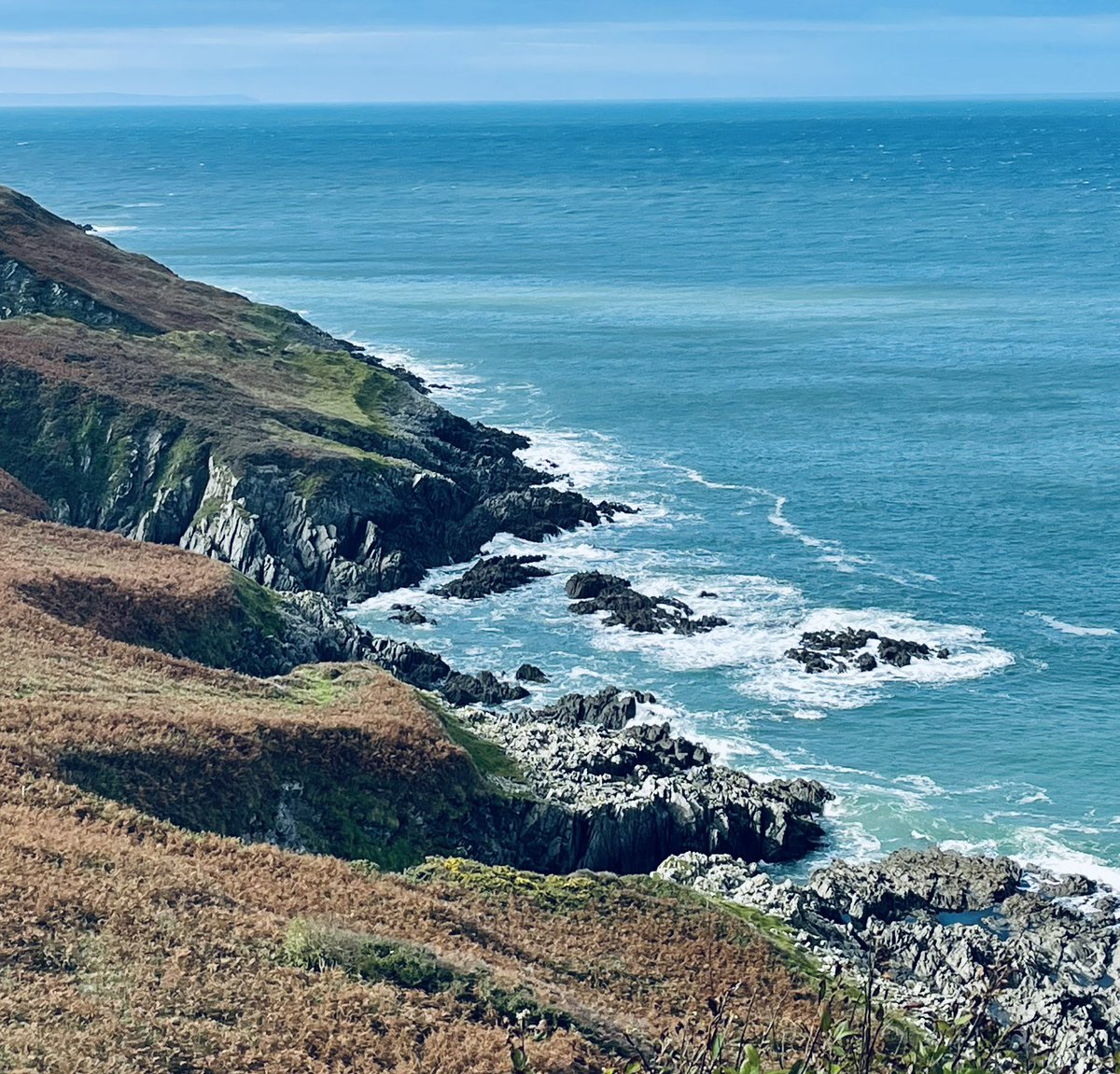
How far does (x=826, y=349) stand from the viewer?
133 m

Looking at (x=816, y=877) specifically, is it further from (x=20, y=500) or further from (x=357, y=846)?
(x=20, y=500)

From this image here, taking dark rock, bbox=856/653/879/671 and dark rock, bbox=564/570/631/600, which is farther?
dark rock, bbox=564/570/631/600

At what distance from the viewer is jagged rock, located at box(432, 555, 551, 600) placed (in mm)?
76688

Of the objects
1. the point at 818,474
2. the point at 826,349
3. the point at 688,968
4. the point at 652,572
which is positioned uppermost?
the point at 826,349

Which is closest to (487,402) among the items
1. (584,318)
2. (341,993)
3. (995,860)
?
(584,318)

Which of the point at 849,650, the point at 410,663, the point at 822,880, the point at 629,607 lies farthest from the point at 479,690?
the point at 822,880

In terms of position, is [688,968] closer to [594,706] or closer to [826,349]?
[594,706]

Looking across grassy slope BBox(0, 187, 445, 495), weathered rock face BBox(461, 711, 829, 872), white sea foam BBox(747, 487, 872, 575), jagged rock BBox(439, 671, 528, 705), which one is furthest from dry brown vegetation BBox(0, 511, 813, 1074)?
grassy slope BBox(0, 187, 445, 495)

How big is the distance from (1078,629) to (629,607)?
20.8 m

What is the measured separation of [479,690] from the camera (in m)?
62.7

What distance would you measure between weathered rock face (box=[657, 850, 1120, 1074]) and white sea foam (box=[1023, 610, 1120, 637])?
23371mm

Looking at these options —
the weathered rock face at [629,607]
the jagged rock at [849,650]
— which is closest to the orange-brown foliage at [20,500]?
the weathered rock face at [629,607]

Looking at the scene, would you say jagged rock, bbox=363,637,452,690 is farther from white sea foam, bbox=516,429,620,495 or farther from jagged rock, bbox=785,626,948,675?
white sea foam, bbox=516,429,620,495

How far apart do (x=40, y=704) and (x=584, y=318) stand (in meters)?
117
